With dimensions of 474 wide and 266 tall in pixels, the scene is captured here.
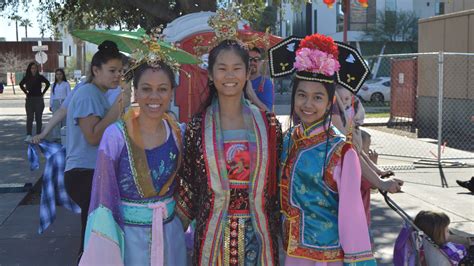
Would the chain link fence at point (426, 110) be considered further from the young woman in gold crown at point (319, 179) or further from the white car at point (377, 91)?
the young woman in gold crown at point (319, 179)

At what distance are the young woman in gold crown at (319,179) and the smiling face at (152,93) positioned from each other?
2.25 ft

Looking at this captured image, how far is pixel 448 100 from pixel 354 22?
30.3 metres

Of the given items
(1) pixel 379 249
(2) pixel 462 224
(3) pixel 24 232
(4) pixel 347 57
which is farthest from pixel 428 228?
(3) pixel 24 232

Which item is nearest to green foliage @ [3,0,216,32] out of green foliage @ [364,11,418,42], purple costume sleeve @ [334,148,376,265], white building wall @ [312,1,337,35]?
purple costume sleeve @ [334,148,376,265]

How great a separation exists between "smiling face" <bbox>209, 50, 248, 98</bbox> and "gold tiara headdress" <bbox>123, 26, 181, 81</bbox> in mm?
291

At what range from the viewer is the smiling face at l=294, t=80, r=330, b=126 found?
125 inches

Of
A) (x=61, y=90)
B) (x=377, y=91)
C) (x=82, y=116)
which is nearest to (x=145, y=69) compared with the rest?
(x=82, y=116)

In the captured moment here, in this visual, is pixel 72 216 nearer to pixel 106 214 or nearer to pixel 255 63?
pixel 255 63

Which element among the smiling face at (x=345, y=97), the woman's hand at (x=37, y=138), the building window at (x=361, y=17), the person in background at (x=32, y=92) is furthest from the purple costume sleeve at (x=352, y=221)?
the building window at (x=361, y=17)

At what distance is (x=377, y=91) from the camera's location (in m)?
25.6

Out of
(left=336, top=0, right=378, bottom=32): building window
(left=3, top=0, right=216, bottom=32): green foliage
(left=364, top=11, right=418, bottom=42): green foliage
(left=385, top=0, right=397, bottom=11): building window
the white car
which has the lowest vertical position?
the white car

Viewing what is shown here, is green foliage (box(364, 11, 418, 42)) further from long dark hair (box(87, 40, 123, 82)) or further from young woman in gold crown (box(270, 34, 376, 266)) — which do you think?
young woman in gold crown (box(270, 34, 376, 266))

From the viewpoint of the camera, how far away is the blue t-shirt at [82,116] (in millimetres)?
4082

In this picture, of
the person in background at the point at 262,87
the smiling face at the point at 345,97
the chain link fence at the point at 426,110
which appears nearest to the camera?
the smiling face at the point at 345,97
